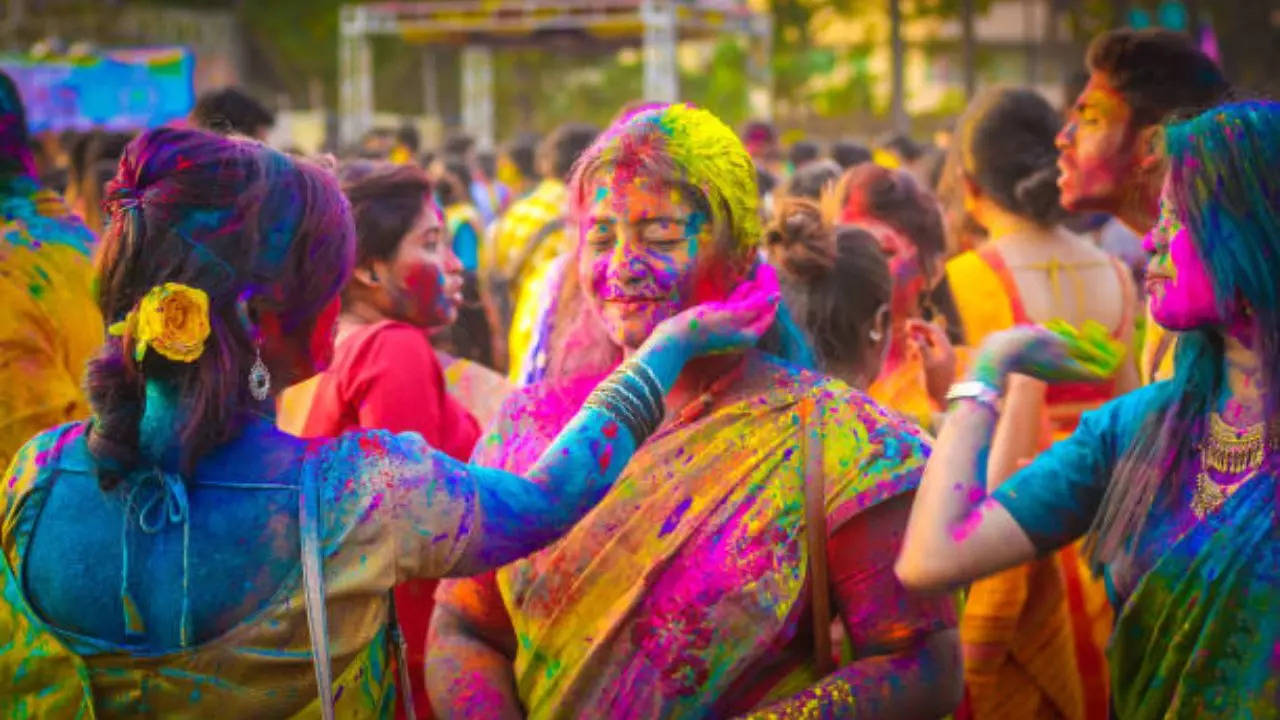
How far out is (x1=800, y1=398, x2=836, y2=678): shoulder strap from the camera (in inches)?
102

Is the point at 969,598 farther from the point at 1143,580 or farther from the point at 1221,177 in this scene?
the point at 1221,177

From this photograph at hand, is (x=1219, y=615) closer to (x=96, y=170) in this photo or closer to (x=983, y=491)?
(x=983, y=491)

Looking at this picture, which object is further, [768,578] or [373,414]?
[373,414]

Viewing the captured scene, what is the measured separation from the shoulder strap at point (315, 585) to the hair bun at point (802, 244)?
1726mm

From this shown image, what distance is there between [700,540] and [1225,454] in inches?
32.5

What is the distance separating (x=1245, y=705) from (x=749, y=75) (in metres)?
23.7

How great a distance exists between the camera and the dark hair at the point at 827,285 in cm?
370

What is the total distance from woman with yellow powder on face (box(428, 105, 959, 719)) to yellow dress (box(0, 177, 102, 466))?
1358mm

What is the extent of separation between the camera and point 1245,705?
7.39 ft

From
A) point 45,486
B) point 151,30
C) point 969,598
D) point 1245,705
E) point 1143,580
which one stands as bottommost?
point 969,598

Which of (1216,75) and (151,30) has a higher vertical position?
(151,30)

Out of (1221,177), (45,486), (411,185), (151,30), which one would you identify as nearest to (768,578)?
(1221,177)

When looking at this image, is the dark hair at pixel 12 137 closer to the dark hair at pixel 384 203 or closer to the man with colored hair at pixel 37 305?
the man with colored hair at pixel 37 305

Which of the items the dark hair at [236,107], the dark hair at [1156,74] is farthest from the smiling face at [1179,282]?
the dark hair at [236,107]
